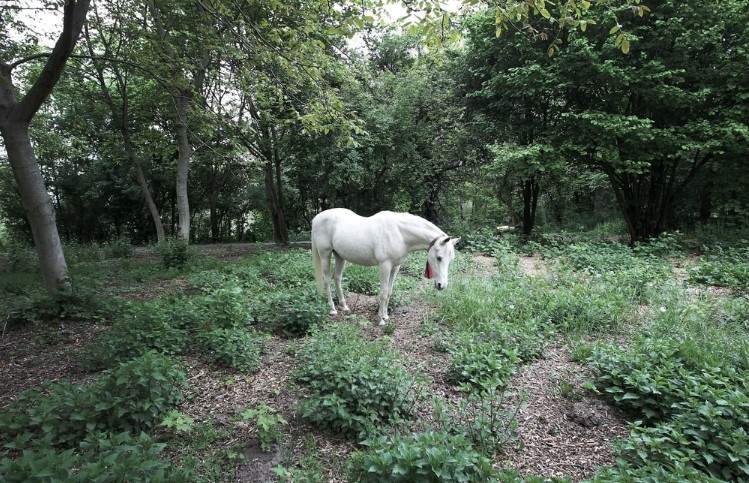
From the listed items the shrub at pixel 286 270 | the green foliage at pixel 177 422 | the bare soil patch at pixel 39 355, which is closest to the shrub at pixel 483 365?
the green foliage at pixel 177 422

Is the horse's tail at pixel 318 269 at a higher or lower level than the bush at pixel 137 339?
higher

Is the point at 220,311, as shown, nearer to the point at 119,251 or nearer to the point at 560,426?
the point at 560,426

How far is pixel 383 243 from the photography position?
532 cm

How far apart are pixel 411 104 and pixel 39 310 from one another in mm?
12275

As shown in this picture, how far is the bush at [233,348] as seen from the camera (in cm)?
396

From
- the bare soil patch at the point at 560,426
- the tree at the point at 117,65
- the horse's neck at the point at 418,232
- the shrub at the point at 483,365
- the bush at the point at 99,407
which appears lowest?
the bare soil patch at the point at 560,426

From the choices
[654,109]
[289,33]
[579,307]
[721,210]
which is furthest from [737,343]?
[721,210]

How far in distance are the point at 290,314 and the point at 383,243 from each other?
5.35 ft

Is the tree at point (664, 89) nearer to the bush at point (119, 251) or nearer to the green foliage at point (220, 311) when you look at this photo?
the green foliage at point (220, 311)

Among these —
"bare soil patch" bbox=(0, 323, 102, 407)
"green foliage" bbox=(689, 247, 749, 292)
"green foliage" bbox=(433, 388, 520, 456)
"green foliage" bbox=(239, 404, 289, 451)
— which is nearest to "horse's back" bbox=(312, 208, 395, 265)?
"green foliage" bbox=(433, 388, 520, 456)

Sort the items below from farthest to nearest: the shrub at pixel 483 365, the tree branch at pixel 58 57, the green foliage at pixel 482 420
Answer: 1. the tree branch at pixel 58 57
2. the shrub at pixel 483 365
3. the green foliage at pixel 482 420

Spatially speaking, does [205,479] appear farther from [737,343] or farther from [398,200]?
[398,200]

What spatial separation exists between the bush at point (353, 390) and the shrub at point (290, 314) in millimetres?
1182

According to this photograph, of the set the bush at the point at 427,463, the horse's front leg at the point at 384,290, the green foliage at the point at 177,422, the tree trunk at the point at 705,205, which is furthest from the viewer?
the tree trunk at the point at 705,205
